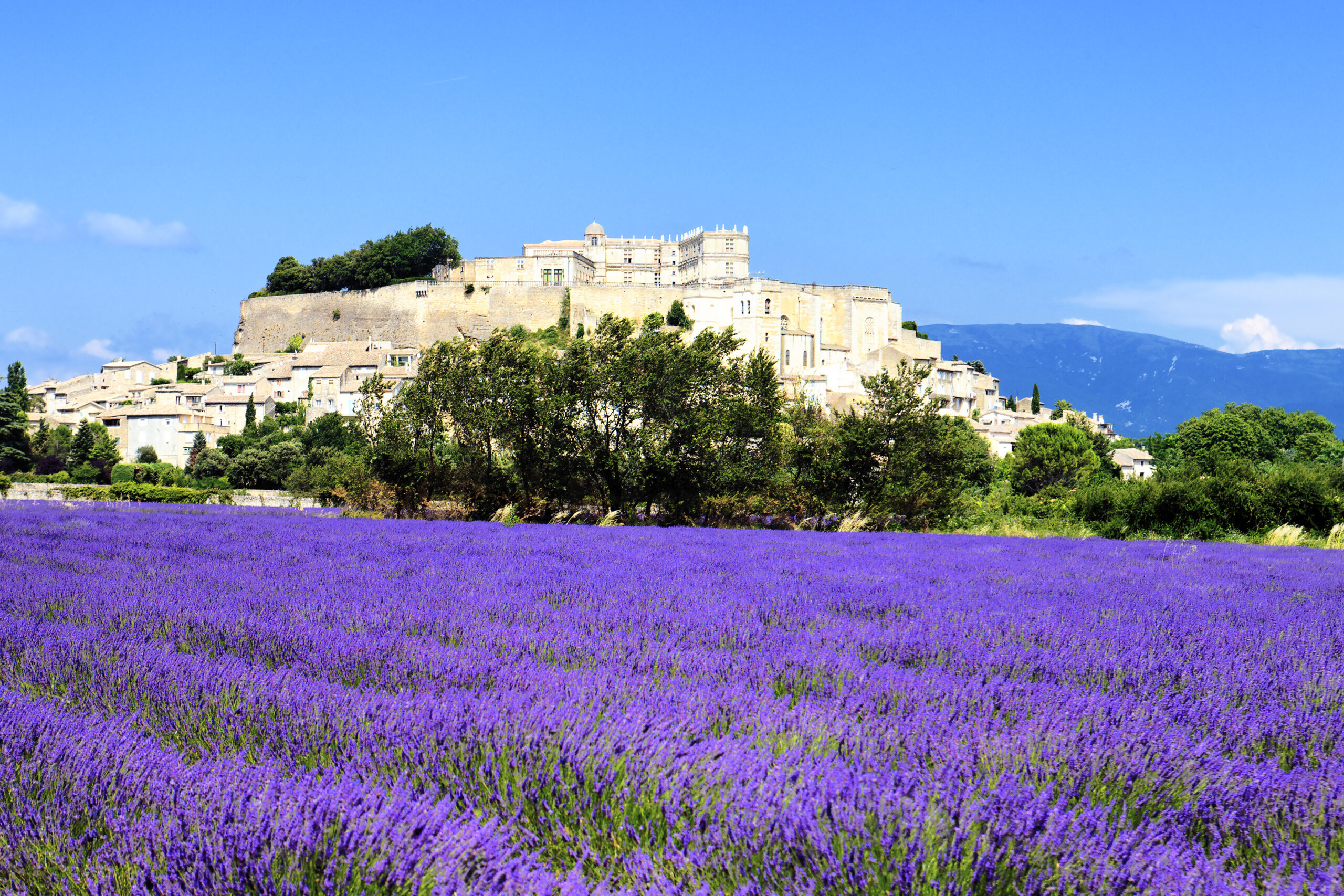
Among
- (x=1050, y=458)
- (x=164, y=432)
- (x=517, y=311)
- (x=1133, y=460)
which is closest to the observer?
(x=1050, y=458)

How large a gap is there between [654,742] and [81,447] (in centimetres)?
7398

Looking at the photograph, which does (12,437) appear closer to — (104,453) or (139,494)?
(104,453)

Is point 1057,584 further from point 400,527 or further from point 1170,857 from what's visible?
point 400,527

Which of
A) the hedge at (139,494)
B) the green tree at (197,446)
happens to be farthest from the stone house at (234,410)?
the hedge at (139,494)

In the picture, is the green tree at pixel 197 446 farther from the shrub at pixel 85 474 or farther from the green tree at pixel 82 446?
the green tree at pixel 82 446

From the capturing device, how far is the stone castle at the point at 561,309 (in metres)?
79.9

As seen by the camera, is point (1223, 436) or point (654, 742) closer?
point (654, 742)

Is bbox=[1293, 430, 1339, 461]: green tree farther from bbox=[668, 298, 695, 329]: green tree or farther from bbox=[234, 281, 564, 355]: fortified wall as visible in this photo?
bbox=[234, 281, 564, 355]: fortified wall

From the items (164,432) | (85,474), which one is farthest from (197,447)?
(85,474)

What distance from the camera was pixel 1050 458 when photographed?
58875mm

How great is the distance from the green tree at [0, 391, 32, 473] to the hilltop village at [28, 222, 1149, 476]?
363 inches

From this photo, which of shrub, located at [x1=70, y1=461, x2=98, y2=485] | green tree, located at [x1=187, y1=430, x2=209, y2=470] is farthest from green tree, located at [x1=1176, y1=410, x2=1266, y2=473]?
shrub, located at [x1=70, y1=461, x2=98, y2=485]

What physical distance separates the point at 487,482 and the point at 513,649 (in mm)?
15692

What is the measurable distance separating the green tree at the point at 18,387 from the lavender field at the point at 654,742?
68.6 metres
